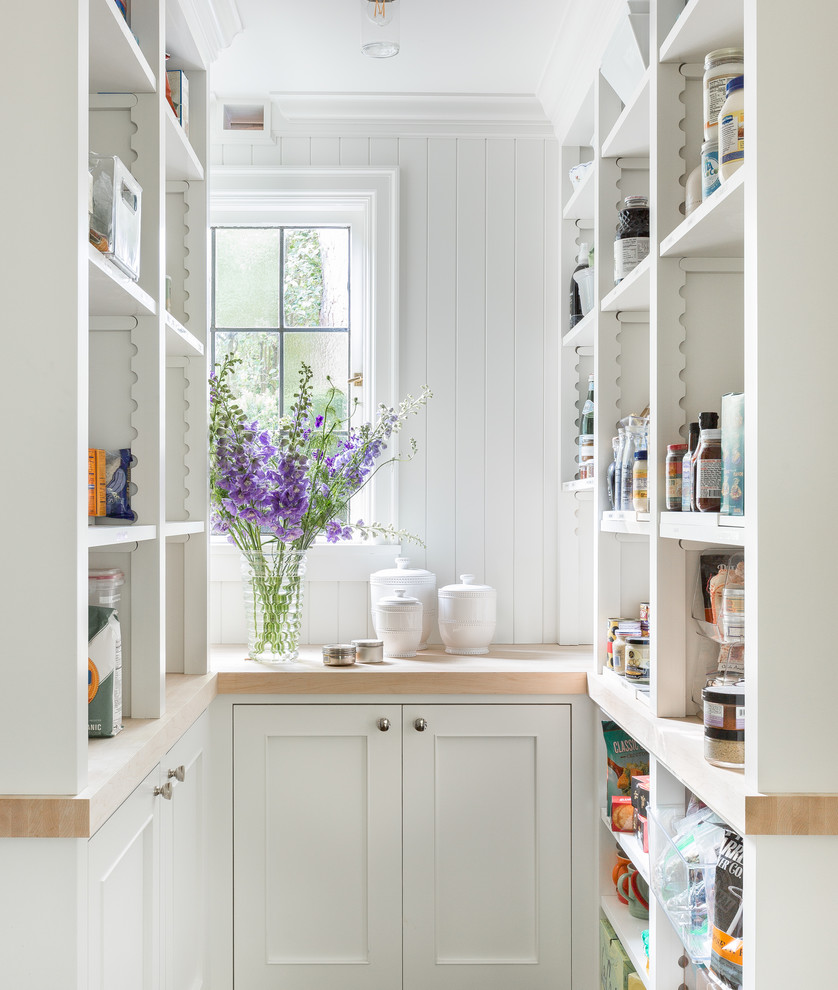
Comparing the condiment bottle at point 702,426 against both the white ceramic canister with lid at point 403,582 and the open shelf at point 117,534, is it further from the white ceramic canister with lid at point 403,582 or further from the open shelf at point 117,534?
the white ceramic canister with lid at point 403,582

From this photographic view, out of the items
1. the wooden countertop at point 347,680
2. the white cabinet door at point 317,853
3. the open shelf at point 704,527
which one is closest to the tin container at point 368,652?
the wooden countertop at point 347,680

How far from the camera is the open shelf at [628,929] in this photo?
171 cm

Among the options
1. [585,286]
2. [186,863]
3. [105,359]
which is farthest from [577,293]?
[186,863]

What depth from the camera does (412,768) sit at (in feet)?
6.87

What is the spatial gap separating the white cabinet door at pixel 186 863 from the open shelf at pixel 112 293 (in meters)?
0.85

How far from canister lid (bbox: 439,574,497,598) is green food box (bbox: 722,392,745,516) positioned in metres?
1.12

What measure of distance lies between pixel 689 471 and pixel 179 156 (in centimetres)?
131

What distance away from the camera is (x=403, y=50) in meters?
2.26

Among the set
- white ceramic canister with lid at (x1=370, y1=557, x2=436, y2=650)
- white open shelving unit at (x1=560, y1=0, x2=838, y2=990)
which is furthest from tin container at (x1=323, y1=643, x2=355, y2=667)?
white open shelving unit at (x1=560, y1=0, x2=838, y2=990)

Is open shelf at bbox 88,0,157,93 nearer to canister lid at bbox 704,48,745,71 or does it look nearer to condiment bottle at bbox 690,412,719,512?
canister lid at bbox 704,48,745,71
